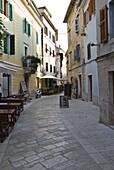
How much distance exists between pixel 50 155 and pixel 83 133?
2.35 m

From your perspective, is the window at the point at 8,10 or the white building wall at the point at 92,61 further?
the window at the point at 8,10

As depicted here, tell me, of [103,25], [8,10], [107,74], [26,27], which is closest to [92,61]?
[8,10]

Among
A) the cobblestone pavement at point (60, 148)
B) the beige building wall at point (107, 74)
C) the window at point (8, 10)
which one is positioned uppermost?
the window at point (8, 10)

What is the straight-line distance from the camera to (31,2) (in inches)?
1056

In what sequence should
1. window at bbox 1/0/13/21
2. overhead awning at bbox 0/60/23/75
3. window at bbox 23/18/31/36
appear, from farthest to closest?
window at bbox 23/18/31/36, window at bbox 1/0/13/21, overhead awning at bbox 0/60/23/75

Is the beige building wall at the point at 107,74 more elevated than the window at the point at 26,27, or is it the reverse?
the window at the point at 26,27

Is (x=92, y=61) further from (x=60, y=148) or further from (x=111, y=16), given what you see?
(x=60, y=148)

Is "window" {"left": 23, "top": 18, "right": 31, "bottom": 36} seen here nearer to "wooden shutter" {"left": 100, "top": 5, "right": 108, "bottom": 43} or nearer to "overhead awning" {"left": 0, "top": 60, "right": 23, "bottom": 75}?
"overhead awning" {"left": 0, "top": 60, "right": 23, "bottom": 75}

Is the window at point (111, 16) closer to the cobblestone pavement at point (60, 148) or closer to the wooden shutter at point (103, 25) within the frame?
the wooden shutter at point (103, 25)

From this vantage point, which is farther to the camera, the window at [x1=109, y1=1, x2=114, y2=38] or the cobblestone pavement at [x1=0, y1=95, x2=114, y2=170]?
the window at [x1=109, y1=1, x2=114, y2=38]

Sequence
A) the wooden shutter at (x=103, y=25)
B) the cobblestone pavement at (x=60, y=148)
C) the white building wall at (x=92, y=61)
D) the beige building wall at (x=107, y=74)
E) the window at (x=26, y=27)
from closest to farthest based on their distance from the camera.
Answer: the cobblestone pavement at (x=60, y=148) → the beige building wall at (x=107, y=74) → the wooden shutter at (x=103, y=25) → the white building wall at (x=92, y=61) → the window at (x=26, y=27)

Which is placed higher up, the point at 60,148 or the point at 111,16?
the point at 111,16

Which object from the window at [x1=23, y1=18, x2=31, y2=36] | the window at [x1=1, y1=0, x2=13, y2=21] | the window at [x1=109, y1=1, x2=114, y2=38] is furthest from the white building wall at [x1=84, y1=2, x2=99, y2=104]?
the window at [x1=109, y1=1, x2=114, y2=38]

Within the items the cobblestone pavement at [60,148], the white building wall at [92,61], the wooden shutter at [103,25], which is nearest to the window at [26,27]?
the white building wall at [92,61]
